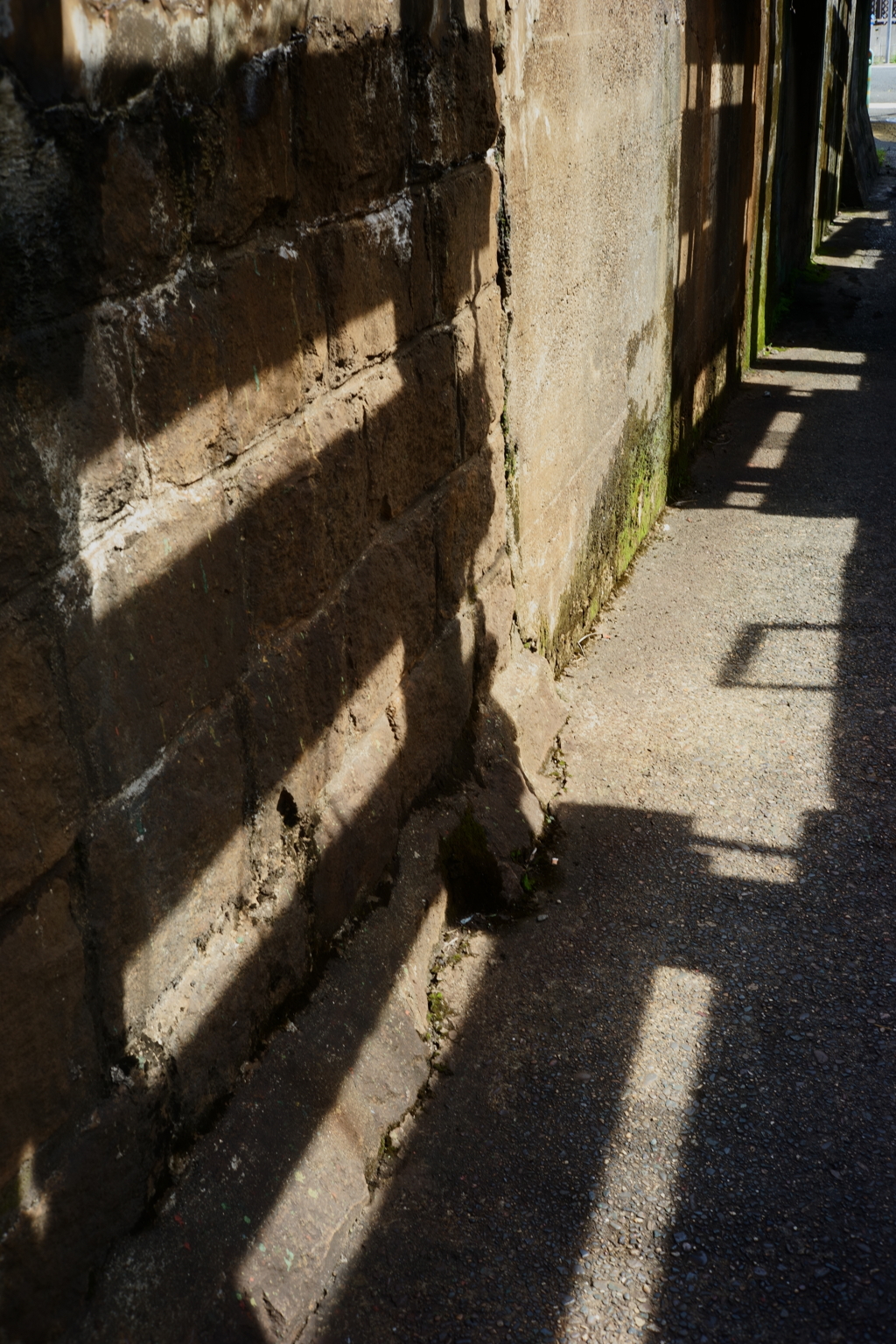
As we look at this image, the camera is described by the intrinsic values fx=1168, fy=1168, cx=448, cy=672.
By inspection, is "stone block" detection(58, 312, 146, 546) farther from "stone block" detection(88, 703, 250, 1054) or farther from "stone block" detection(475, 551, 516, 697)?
"stone block" detection(475, 551, 516, 697)

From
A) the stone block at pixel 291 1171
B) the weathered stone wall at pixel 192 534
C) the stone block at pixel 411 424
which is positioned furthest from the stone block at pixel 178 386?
the stone block at pixel 291 1171

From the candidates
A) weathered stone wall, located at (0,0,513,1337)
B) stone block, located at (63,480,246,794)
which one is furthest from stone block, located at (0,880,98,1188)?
stone block, located at (63,480,246,794)

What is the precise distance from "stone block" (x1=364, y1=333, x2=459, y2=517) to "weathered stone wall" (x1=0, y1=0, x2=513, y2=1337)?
0.01 metres

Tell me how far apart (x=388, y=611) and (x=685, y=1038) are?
136cm

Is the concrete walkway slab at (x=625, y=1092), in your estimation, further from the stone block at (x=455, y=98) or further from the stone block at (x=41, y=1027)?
the stone block at (x=455, y=98)

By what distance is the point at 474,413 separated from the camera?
3533 millimetres

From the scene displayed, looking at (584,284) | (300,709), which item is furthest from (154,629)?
(584,284)

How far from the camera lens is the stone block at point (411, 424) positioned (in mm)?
2891

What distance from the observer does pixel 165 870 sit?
2.18m

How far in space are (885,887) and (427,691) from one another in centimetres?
156

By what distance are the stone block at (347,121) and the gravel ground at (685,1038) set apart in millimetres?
2072

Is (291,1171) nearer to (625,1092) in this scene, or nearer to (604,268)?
(625,1092)

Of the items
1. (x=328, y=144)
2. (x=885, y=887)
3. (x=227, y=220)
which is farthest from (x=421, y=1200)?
(x=328, y=144)

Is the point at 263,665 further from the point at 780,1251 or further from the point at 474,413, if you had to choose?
the point at 780,1251
